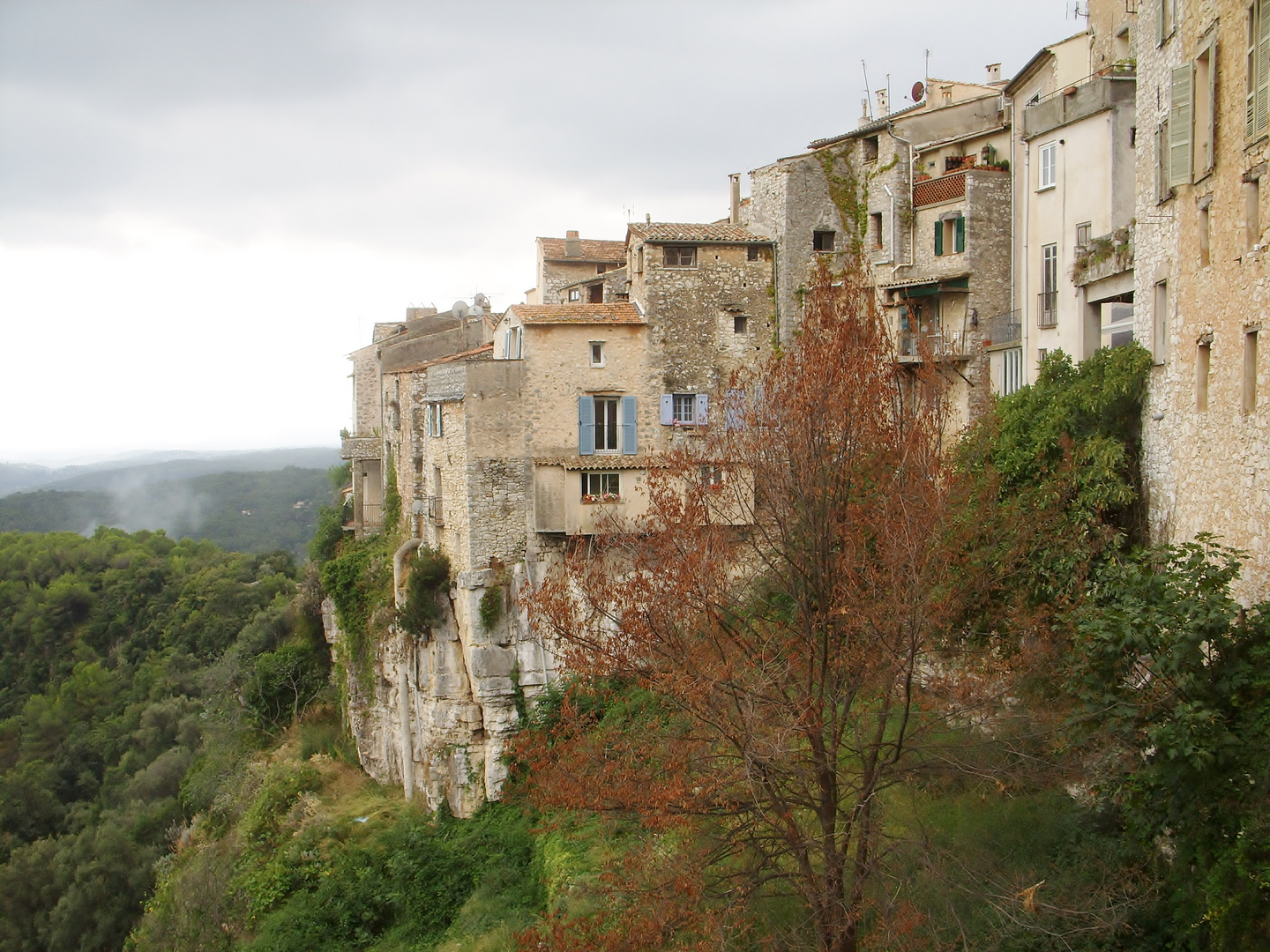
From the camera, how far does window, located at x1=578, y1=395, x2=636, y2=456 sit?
91.2ft

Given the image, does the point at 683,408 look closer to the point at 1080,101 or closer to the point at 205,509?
the point at 1080,101

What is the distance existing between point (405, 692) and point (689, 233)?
15474mm

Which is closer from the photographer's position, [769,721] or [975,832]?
[769,721]

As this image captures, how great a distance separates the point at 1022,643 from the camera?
49.3 ft

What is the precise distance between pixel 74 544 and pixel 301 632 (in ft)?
148

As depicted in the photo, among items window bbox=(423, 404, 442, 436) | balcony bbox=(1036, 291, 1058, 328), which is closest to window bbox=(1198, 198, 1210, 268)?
balcony bbox=(1036, 291, 1058, 328)

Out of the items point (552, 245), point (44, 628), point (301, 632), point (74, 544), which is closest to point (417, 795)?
point (301, 632)

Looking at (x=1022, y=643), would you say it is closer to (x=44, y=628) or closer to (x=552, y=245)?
(x=552, y=245)

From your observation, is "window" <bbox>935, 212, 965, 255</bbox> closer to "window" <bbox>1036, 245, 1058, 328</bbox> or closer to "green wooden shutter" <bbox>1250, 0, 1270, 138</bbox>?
"window" <bbox>1036, 245, 1058, 328</bbox>

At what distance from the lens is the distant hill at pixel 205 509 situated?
5236 inches

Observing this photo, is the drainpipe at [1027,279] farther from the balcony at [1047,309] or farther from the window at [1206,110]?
the window at [1206,110]

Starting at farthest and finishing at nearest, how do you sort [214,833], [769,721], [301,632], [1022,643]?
[301,632] < [214,833] < [1022,643] < [769,721]

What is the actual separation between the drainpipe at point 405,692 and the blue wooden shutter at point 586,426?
674cm

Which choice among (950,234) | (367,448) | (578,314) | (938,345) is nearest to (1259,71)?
(938,345)
